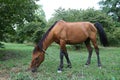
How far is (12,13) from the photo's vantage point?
11.0 meters

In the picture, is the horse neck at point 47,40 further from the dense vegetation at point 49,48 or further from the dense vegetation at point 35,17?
the dense vegetation at point 35,17

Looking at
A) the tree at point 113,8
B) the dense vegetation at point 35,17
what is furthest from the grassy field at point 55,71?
the tree at point 113,8

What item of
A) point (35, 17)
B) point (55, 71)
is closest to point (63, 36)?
point (55, 71)

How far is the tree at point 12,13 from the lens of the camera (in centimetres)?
1009

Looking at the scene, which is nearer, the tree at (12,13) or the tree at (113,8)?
the tree at (12,13)

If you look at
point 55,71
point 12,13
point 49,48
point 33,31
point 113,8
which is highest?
point 12,13

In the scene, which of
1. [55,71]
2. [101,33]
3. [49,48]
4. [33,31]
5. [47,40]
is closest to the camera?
[55,71]

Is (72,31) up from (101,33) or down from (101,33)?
up

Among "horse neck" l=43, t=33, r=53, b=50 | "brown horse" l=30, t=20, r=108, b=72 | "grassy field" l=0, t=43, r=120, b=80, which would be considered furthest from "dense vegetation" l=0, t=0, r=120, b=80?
"horse neck" l=43, t=33, r=53, b=50

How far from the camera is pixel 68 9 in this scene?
2248 centimetres

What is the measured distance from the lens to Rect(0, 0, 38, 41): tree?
10.1m

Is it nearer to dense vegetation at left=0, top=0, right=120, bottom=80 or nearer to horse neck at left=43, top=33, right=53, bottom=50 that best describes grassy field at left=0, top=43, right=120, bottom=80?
dense vegetation at left=0, top=0, right=120, bottom=80

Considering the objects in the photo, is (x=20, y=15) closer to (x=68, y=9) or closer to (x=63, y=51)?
(x=63, y=51)

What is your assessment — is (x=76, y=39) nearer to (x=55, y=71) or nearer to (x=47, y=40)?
(x=47, y=40)
